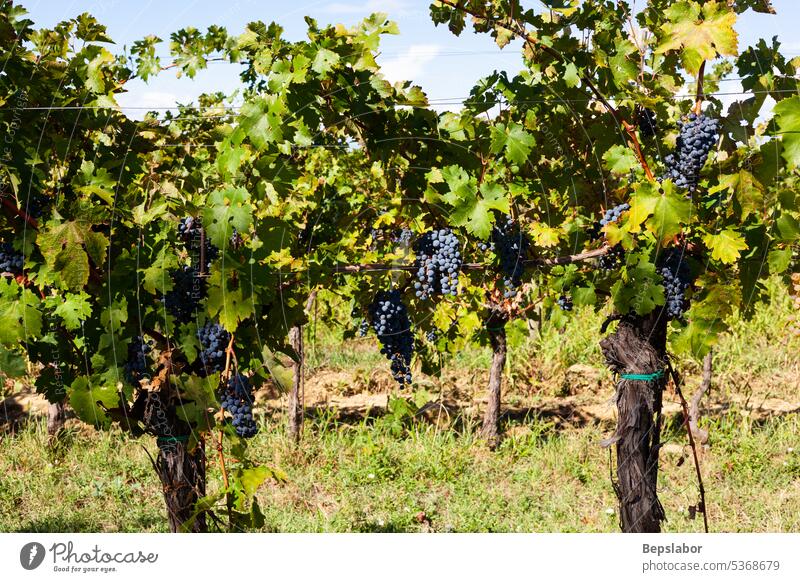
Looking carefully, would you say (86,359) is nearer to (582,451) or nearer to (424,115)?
(424,115)

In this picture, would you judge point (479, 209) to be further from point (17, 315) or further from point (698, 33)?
point (17, 315)

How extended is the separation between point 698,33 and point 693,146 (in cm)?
40

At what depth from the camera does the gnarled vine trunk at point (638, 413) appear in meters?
3.55

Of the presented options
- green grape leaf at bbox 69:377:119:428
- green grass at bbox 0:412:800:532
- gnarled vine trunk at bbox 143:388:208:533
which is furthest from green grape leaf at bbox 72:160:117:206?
green grass at bbox 0:412:800:532

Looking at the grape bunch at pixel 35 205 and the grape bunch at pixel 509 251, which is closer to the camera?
the grape bunch at pixel 35 205

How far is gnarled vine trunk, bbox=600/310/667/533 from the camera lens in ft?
11.6

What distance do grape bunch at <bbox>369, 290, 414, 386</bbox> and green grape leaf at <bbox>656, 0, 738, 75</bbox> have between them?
164cm

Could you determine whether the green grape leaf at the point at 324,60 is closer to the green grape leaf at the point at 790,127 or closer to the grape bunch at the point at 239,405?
the grape bunch at the point at 239,405

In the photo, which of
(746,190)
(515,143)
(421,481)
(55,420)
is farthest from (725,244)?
(55,420)

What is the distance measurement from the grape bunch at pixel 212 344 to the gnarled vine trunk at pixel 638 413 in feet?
5.04

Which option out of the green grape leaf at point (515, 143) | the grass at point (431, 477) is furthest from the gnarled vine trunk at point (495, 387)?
the green grape leaf at point (515, 143)

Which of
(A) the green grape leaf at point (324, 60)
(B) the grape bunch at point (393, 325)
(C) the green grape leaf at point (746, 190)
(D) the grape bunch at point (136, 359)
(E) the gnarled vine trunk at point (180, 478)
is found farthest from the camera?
(B) the grape bunch at point (393, 325)

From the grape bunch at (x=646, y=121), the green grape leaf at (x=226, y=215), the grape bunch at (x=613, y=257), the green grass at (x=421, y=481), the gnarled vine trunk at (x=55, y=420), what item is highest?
the grape bunch at (x=646, y=121)

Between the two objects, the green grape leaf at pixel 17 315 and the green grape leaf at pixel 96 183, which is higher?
the green grape leaf at pixel 96 183
